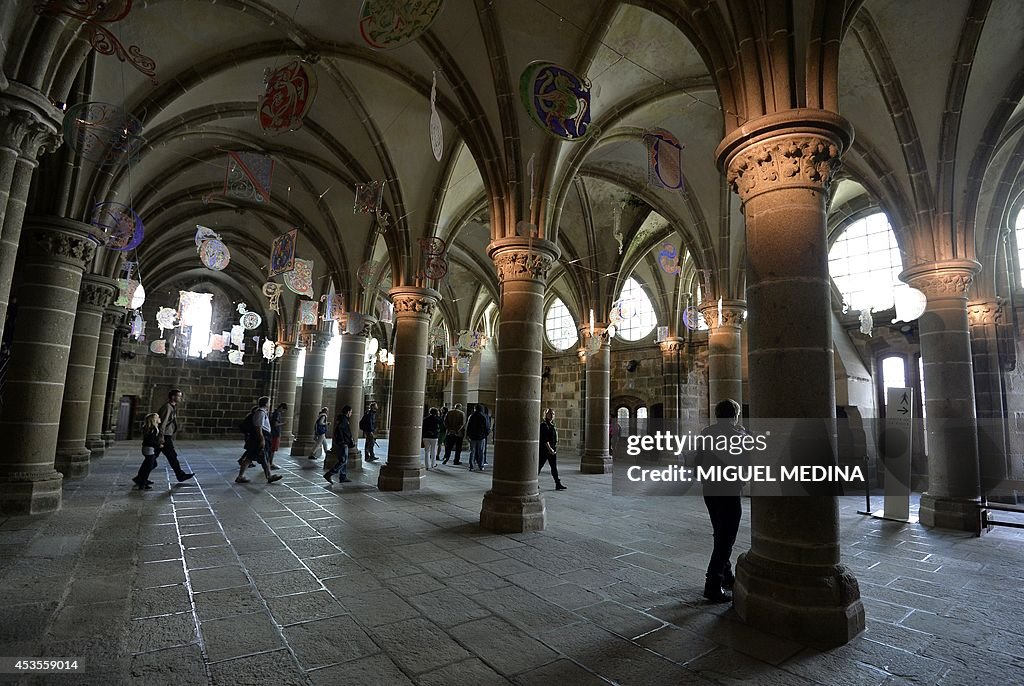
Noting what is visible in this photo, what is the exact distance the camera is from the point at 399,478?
898 centimetres

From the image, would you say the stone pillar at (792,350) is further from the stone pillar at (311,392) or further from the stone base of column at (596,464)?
the stone pillar at (311,392)

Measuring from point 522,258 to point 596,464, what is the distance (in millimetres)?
7750

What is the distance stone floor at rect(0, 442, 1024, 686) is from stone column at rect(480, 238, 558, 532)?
39cm

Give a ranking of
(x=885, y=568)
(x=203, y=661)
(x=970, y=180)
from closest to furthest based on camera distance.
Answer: (x=203, y=661) → (x=885, y=568) → (x=970, y=180)

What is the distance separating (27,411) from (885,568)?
995cm

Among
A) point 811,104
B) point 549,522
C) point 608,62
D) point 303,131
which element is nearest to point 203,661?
A: point 549,522

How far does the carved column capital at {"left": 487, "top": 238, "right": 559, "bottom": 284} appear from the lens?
23.3ft

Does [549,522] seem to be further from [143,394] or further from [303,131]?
[143,394]

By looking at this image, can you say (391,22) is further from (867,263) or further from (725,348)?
(867,263)

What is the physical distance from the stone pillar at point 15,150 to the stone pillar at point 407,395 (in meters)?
5.21

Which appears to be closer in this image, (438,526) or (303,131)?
(438,526)

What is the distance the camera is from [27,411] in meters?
6.59

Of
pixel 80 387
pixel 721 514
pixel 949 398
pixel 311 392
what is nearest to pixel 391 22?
pixel 721 514

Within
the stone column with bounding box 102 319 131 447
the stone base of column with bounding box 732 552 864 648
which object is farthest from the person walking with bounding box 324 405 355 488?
the stone column with bounding box 102 319 131 447
